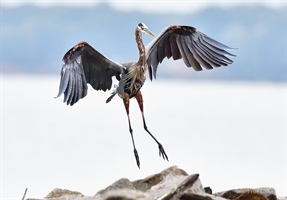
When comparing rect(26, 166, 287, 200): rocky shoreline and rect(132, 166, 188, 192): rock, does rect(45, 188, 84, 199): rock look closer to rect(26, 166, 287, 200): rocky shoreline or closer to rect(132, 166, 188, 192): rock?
rect(26, 166, 287, 200): rocky shoreline

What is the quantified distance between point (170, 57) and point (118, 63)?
403 mm

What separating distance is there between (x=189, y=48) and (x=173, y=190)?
1.66 meters

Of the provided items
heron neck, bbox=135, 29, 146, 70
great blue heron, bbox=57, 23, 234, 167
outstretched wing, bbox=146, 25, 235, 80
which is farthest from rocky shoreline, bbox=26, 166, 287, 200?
outstretched wing, bbox=146, 25, 235, 80

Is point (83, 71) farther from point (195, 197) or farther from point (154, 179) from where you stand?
point (195, 197)

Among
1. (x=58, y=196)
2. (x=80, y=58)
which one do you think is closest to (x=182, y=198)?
(x=58, y=196)

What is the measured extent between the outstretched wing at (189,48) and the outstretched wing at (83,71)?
279 millimetres

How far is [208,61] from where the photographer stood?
4867 millimetres

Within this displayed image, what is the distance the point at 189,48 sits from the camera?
4926 mm

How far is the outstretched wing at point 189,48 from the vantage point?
4859mm

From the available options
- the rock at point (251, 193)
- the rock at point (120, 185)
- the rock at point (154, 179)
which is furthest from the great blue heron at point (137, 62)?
the rock at point (251, 193)

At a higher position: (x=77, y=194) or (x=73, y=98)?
(x=73, y=98)

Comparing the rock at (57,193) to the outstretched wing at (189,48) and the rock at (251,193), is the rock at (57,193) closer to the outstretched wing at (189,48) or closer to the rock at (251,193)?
the rock at (251,193)

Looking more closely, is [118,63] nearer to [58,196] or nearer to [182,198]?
[58,196]

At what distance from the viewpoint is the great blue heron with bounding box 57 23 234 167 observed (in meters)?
4.50
